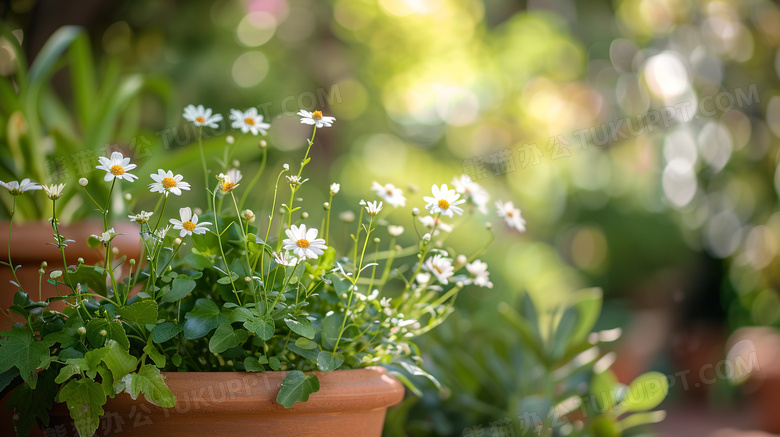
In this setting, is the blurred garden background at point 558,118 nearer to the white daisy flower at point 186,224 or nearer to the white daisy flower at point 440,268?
the white daisy flower at point 440,268

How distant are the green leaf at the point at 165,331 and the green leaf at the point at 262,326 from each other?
9 cm

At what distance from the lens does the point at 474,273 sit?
2.65ft

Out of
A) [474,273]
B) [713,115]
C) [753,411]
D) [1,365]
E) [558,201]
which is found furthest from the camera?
[558,201]

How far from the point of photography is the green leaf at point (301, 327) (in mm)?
630

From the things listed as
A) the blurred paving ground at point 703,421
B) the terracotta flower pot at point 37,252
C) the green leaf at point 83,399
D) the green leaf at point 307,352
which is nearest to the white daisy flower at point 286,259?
the green leaf at point 307,352

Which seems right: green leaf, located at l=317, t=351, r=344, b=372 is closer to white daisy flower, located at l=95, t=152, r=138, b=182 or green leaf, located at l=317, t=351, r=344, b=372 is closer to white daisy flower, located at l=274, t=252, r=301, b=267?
white daisy flower, located at l=274, t=252, r=301, b=267

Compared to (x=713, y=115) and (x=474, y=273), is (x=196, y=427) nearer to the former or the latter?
(x=474, y=273)

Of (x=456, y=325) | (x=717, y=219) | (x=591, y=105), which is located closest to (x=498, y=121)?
(x=591, y=105)

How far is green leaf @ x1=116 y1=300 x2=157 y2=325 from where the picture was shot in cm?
61

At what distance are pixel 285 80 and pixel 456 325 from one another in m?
2.24

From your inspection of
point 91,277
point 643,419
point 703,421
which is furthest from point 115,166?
point 703,421

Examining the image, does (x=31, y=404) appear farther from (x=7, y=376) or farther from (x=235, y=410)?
(x=235, y=410)

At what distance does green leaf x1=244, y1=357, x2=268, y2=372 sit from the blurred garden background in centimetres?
154

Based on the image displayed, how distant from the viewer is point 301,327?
2.10ft
